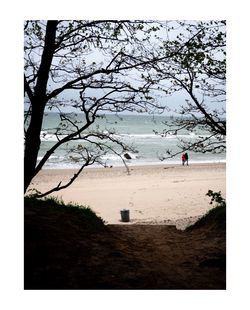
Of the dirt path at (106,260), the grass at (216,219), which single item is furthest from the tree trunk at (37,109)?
the grass at (216,219)

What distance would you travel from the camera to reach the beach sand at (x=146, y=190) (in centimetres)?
877

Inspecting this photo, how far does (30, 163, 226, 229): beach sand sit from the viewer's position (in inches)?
345

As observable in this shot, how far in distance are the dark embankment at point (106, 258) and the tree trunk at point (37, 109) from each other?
0.58m

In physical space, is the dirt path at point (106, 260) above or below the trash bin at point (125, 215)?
above

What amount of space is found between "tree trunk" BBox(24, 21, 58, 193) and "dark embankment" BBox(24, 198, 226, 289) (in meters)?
0.58

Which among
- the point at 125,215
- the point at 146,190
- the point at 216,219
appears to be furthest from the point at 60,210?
the point at 146,190

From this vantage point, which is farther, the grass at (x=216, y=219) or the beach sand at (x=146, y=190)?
the beach sand at (x=146, y=190)

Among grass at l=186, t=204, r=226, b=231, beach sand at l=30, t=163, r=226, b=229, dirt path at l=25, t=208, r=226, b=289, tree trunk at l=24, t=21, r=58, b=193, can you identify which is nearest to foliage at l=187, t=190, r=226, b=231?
grass at l=186, t=204, r=226, b=231

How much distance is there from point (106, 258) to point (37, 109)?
174 centimetres

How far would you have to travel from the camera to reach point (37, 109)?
3744 mm

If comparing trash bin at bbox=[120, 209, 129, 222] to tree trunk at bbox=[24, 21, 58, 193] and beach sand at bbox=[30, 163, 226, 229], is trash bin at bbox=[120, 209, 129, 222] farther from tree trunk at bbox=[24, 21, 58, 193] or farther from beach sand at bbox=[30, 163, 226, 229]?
tree trunk at bbox=[24, 21, 58, 193]

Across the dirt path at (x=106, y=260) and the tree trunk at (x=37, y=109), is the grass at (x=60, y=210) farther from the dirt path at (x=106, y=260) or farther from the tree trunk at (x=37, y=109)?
the tree trunk at (x=37, y=109)

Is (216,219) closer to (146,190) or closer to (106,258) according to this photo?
(106,258)
